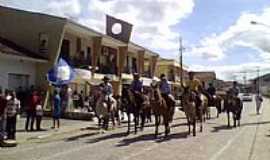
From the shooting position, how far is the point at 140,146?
709 inches

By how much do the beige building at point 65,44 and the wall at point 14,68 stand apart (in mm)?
475

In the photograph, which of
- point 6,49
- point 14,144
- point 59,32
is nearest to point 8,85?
point 6,49

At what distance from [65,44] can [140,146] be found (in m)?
25.6

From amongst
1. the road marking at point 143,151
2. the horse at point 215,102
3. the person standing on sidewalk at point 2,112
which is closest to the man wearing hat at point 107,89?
the road marking at point 143,151

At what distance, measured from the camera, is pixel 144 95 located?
890 inches

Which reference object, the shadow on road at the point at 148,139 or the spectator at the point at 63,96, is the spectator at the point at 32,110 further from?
the shadow on road at the point at 148,139

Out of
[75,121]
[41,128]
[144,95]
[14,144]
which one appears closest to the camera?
[14,144]

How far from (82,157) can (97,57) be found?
3076 centimetres

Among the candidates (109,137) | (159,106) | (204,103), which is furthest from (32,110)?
(204,103)

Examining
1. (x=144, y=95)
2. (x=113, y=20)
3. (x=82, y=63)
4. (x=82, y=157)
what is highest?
(x=113, y=20)

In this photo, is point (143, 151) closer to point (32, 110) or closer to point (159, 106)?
point (159, 106)

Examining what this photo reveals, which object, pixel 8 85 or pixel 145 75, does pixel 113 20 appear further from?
pixel 8 85

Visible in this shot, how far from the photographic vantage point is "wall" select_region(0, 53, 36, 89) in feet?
108

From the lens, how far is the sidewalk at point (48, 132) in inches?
811
